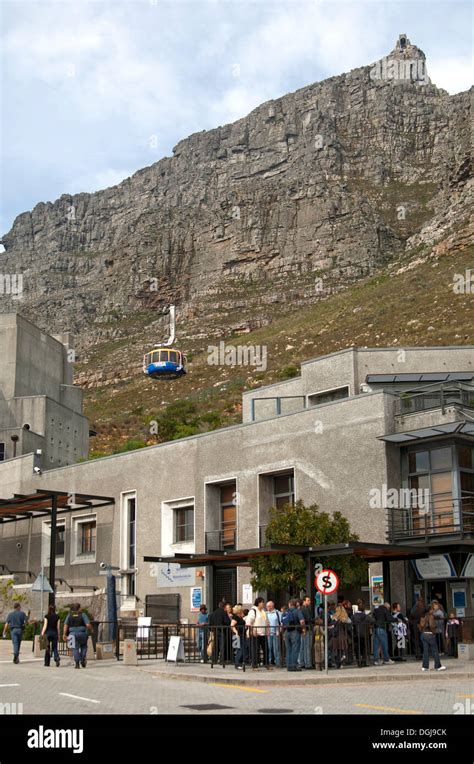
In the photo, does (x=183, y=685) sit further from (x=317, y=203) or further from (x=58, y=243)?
(x=58, y=243)

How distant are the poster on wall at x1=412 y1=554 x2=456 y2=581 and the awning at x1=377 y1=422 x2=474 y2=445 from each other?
358cm

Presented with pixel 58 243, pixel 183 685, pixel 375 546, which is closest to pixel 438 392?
pixel 375 546

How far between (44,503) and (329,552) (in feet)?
57.6

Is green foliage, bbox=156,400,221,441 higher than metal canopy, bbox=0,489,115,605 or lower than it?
higher

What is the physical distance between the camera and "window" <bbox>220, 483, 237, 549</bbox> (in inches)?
1318

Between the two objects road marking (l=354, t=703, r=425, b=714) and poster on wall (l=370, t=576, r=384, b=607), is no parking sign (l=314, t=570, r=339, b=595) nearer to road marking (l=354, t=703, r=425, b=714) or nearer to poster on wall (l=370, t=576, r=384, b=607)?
road marking (l=354, t=703, r=425, b=714)

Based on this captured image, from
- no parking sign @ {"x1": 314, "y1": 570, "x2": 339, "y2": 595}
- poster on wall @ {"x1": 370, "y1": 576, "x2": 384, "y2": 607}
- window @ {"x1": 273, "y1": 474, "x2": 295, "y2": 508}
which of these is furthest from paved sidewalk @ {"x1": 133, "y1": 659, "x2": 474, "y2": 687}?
window @ {"x1": 273, "y1": 474, "x2": 295, "y2": 508}

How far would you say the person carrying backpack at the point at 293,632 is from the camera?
2202 centimetres

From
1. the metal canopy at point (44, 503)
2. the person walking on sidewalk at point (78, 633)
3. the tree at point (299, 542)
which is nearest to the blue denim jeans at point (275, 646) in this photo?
the tree at point (299, 542)

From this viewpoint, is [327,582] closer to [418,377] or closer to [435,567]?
[435,567]

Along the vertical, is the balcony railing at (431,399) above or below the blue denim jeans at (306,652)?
above

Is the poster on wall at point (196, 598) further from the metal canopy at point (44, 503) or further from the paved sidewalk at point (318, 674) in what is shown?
the paved sidewalk at point (318, 674)

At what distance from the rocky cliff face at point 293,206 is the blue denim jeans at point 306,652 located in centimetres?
7733

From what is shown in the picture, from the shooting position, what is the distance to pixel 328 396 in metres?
35.9
